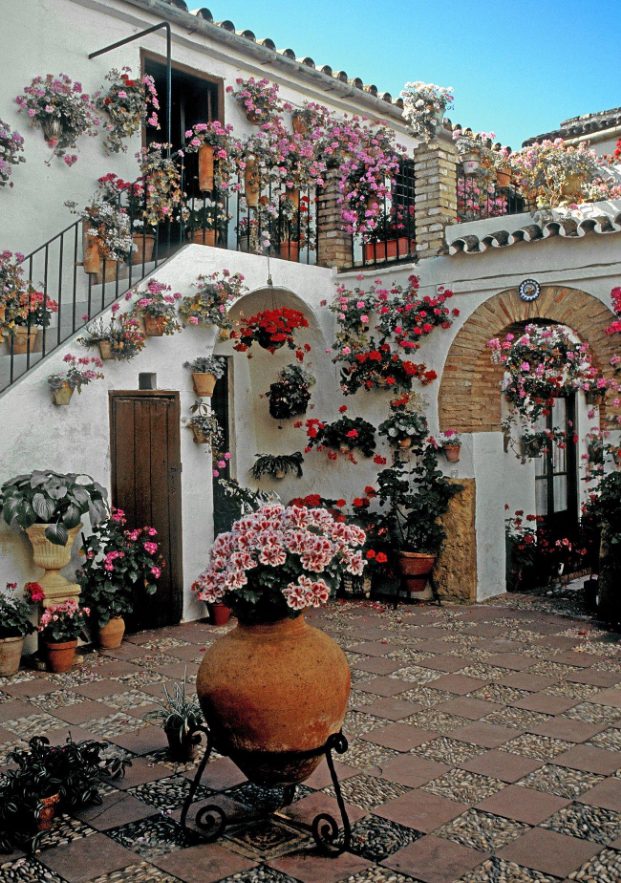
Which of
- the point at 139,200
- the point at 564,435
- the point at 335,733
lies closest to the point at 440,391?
the point at 564,435

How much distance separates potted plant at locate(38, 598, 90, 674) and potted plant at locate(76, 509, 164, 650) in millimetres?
378

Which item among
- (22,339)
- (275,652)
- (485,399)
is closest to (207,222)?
(22,339)

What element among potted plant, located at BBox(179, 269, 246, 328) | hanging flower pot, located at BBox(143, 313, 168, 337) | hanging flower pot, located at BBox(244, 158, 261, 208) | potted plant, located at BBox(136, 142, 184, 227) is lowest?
hanging flower pot, located at BBox(143, 313, 168, 337)

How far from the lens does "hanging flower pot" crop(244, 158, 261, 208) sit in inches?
342

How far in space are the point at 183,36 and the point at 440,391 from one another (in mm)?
4612

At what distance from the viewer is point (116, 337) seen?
270 inches

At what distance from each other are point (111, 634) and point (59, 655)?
0.62m

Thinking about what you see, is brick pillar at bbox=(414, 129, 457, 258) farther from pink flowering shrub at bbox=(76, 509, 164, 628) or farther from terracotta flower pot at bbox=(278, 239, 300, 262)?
pink flowering shrub at bbox=(76, 509, 164, 628)

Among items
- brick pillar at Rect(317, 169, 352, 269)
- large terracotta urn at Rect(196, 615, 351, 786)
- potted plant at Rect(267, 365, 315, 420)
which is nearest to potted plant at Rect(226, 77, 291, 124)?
brick pillar at Rect(317, 169, 352, 269)

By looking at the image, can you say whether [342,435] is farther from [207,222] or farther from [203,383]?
[207,222]

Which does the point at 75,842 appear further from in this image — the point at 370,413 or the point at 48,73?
the point at 48,73

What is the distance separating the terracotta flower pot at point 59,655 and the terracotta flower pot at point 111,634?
0.49 meters

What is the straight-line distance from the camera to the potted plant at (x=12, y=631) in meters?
5.93

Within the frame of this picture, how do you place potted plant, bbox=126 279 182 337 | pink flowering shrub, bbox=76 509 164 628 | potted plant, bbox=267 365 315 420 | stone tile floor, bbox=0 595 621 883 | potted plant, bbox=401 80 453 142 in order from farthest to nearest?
potted plant, bbox=267 365 315 420
potted plant, bbox=401 80 453 142
potted plant, bbox=126 279 182 337
pink flowering shrub, bbox=76 509 164 628
stone tile floor, bbox=0 595 621 883
